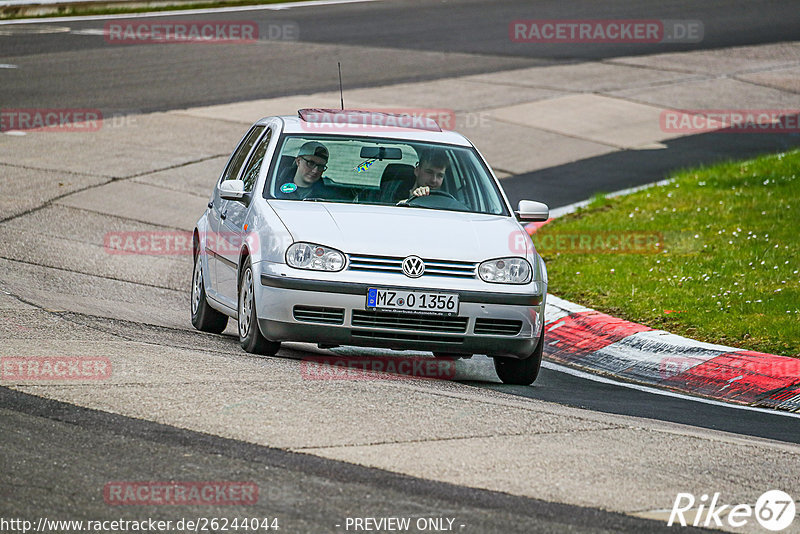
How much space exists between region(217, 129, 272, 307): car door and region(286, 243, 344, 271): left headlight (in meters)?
0.72

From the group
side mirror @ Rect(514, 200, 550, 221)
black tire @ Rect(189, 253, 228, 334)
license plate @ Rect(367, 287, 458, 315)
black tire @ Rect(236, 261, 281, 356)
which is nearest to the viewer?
license plate @ Rect(367, 287, 458, 315)

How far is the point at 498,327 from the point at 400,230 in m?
0.84

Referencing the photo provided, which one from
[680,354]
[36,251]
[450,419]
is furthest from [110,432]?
[36,251]

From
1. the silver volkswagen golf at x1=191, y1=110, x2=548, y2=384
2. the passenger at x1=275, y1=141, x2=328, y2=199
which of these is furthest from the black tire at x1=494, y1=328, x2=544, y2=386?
the passenger at x1=275, y1=141, x2=328, y2=199

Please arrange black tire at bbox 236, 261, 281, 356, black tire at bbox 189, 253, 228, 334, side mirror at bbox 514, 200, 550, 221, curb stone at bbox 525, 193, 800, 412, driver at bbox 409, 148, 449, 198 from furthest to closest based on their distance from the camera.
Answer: black tire at bbox 189, 253, 228, 334, driver at bbox 409, 148, 449, 198, side mirror at bbox 514, 200, 550, 221, curb stone at bbox 525, 193, 800, 412, black tire at bbox 236, 261, 281, 356

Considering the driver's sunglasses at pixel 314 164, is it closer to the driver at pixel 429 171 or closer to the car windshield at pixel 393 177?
the car windshield at pixel 393 177

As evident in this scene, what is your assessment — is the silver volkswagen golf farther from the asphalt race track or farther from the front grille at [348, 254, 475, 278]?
the asphalt race track

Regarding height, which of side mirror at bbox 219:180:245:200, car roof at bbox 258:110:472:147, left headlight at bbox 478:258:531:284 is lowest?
left headlight at bbox 478:258:531:284

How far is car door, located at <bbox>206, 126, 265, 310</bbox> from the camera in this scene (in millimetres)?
8711

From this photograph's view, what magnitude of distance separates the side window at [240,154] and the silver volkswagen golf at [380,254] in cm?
50

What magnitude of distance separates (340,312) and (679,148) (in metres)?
12.4

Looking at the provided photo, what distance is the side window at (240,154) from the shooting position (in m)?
9.41

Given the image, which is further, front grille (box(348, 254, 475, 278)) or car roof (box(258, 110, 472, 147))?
car roof (box(258, 110, 472, 147))

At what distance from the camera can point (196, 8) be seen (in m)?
30.3
